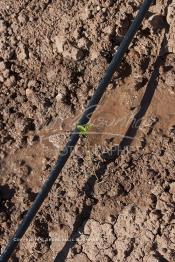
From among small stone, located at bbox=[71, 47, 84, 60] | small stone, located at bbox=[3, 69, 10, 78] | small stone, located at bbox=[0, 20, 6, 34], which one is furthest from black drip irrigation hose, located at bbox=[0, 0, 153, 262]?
small stone, located at bbox=[0, 20, 6, 34]

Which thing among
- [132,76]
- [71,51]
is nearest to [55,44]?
[71,51]

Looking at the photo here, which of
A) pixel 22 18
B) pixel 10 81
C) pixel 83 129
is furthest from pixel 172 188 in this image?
pixel 22 18

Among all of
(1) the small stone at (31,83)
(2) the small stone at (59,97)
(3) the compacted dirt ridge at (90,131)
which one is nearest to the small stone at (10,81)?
(3) the compacted dirt ridge at (90,131)

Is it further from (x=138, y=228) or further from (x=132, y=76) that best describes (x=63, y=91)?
(x=138, y=228)

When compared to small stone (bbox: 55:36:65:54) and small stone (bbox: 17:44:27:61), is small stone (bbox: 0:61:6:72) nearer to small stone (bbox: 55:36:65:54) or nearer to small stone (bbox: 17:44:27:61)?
small stone (bbox: 17:44:27:61)

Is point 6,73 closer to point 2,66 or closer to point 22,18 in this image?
point 2,66
